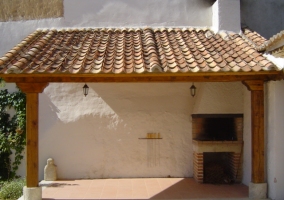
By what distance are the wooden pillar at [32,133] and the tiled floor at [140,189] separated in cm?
94

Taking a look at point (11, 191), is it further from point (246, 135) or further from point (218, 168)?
Result: point (246, 135)

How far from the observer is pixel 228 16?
385 inches

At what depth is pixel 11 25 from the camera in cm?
1057

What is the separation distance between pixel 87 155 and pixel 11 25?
16.1ft

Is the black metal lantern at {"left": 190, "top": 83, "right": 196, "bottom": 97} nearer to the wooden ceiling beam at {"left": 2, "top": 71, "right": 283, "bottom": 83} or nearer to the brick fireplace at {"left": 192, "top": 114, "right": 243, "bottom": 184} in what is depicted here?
the brick fireplace at {"left": 192, "top": 114, "right": 243, "bottom": 184}

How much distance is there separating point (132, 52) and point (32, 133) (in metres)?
3.10

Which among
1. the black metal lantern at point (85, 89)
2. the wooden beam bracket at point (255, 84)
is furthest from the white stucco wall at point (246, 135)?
the black metal lantern at point (85, 89)

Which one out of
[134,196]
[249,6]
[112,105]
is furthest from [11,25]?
[249,6]

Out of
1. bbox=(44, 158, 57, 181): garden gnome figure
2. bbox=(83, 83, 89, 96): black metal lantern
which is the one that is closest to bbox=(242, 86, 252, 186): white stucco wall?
bbox=(83, 83, 89, 96): black metal lantern

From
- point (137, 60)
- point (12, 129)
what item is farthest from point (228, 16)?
point (12, 129)

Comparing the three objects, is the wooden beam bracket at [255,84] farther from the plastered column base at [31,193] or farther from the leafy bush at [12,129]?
the leafy bush at [12,129]

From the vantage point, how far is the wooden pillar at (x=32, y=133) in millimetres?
7367

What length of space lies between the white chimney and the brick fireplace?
2644 millimetres

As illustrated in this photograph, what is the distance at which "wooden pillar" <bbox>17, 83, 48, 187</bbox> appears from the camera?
737 centimetres
